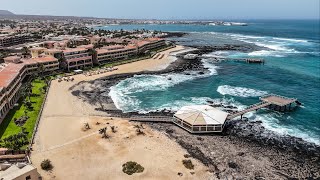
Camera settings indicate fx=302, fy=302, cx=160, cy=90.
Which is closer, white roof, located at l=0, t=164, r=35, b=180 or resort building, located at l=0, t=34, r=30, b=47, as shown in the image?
white roof, located at l=0, t=164, r=35, b=180

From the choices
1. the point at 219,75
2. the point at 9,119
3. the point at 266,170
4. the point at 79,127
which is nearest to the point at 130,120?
the point at 79,127

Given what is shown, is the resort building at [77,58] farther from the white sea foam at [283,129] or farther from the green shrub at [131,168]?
the green shrub at [131,168]

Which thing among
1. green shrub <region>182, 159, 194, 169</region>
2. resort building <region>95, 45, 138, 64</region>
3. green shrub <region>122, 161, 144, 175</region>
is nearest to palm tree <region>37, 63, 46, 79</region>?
resort building <region>95, 45, 138, 64</region>

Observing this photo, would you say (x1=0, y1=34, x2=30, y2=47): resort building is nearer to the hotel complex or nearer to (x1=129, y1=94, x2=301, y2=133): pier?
the hotel complex

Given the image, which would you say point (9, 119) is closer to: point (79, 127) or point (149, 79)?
point (79, 127)

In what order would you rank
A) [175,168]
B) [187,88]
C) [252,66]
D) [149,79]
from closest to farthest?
1. [175,168]
2. [187,88]
3. [149,79]
4. [252,66]
